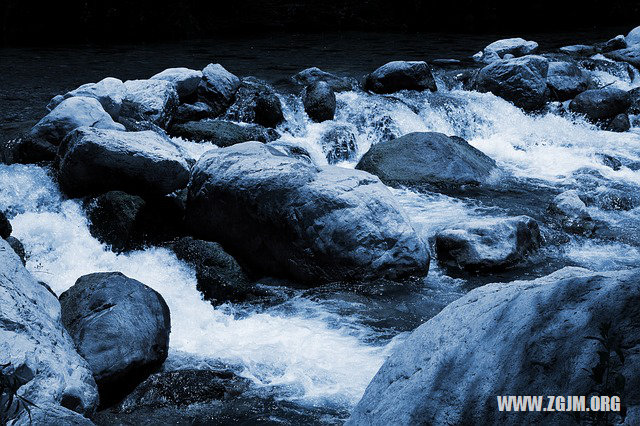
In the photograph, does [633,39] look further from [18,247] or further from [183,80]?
[18,247]

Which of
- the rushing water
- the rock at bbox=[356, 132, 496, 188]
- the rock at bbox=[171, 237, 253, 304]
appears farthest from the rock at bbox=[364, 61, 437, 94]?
the rock at bbox=[171, 237, 253, 304]

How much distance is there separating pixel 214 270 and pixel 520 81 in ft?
25.4

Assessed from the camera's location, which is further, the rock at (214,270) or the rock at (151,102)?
the rock at (151,102)

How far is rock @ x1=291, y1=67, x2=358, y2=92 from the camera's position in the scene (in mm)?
11331

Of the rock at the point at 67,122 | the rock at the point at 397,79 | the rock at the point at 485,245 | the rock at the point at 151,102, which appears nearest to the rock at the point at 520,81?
the rock at the point at 397,79

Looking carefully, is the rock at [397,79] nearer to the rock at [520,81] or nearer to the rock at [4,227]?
the rock at [520,81]

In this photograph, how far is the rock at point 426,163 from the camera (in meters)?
8.13

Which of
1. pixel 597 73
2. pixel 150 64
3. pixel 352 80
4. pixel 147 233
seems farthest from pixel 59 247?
pixel 597 73

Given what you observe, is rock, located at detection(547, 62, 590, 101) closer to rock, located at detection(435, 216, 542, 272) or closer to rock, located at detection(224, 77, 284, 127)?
rock, located at detection(224, 77, 284, 127)

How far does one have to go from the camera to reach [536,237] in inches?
251

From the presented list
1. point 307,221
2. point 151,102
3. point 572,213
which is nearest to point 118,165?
point 307,221

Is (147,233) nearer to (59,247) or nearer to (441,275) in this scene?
(59,247)

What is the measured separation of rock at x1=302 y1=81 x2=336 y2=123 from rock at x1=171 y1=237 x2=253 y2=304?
428 centimetres

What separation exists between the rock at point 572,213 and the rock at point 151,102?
5206 millimetres
